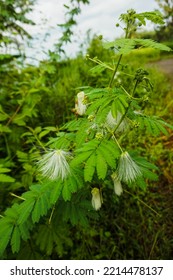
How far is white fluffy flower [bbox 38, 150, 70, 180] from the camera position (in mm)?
1558

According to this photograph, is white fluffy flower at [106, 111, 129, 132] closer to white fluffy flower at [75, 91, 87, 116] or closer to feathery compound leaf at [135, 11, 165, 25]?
white fluffy flower at [75, 91, 87, 116]

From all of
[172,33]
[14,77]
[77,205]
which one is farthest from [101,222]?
[172,33]

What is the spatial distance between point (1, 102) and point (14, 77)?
0.81 meters

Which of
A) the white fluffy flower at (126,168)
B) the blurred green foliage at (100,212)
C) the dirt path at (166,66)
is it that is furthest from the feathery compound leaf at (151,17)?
the dirt path at (166,66)

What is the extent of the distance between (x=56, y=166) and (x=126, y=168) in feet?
→ 0.99

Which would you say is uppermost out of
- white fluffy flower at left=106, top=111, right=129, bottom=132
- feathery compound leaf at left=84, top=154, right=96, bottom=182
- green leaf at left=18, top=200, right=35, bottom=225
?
white fluffy flower at left=106, top=111, right=129, bottom=132

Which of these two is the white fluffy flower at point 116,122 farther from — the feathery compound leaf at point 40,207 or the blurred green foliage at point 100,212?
the blurred green foliage at point 100,212

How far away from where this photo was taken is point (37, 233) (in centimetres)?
222

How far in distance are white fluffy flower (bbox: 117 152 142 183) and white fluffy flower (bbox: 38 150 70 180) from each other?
23 cm

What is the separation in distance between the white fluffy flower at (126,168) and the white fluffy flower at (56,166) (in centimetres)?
23

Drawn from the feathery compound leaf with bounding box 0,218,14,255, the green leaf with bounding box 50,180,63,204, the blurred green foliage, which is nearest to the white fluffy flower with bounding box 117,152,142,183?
the green leaf with bounding box 50,180,63,204

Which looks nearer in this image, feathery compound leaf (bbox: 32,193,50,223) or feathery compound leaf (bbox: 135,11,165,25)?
feathery compound leaf (bbox: 135,11,165,25)

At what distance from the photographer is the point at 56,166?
156 centimetres

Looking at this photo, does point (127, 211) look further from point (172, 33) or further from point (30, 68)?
point (172, 33)
